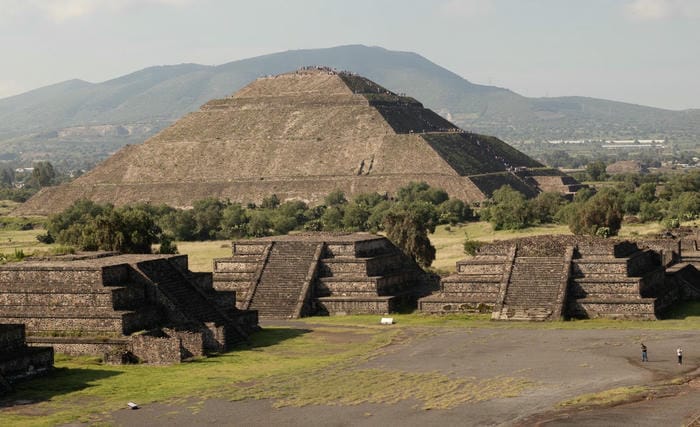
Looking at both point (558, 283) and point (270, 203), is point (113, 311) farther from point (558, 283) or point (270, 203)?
point (270, 203)

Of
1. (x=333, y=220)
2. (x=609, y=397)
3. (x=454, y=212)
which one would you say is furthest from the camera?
(x=454, y=212)

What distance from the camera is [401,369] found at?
136 ft

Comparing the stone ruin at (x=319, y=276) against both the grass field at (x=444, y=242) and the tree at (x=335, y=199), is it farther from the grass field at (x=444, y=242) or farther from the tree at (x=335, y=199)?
the tree at (x=335, y=199)

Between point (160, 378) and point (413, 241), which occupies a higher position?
point (413, 241)

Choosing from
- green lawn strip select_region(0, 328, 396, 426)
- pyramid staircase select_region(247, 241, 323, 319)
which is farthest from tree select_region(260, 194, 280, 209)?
green lawn strip select_region(0, 328, 396, 426)

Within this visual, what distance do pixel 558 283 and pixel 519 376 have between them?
15809 millimetres

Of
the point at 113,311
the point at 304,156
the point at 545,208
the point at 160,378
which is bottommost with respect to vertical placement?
the point at 160,378

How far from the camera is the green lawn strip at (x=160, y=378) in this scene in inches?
1393

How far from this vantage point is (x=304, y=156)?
16938 centimetres

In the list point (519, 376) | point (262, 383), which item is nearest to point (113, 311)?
point (262, 383)

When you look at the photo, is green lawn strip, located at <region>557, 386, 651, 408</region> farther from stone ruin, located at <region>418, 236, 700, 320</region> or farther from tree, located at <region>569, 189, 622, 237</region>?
tree, located at <region>569, 189, 622, 237</region>

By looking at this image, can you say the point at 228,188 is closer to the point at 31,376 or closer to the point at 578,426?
the point at 31,376

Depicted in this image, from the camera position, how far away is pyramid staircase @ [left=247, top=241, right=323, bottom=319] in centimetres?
5822

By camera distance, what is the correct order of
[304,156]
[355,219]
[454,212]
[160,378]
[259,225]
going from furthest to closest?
[304,156] < [454,212] < [355,219] < [259,225] < [160,378]
